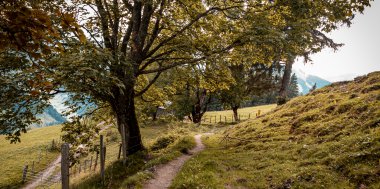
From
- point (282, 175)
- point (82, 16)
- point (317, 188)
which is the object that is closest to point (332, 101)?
point (282, 175)

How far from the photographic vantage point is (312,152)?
1152cm

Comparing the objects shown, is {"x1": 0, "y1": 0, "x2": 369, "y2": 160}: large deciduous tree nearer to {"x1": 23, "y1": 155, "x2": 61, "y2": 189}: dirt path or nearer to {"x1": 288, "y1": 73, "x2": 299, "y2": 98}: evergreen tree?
{"x1": 23, "y1": 155, "x2": 61, "y2": 189}: dirt path

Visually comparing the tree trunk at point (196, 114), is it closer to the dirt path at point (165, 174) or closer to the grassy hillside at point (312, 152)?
the grassy hillside at point (312, 152)

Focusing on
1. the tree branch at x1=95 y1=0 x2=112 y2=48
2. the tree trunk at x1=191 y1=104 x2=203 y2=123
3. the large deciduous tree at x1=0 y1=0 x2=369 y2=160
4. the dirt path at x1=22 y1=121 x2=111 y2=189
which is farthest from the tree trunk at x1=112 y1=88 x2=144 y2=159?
the tree trunk at x1=191 y1=104 x2=203 y2=123

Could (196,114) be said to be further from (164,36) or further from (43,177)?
(164,36)

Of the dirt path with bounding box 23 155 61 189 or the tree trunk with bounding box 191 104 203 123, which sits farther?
→ the tree trunk with bounding box 191 104 203 123

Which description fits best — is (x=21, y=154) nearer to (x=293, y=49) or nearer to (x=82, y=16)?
(x=82, y=16)

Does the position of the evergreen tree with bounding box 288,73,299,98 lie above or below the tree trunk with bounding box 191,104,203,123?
above

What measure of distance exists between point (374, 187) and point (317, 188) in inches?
63.6

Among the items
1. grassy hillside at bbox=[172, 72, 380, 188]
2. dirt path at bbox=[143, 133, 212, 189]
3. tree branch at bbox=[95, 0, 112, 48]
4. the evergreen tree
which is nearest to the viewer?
grassy hillside at bbox=[172, 72, 380, 188]

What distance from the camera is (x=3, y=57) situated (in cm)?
1132

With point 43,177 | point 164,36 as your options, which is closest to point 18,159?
point 43,177

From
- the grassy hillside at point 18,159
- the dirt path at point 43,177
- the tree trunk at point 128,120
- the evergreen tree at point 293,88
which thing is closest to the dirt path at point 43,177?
the dirt path at point 43,177

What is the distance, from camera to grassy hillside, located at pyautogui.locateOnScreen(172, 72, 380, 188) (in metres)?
8.90
